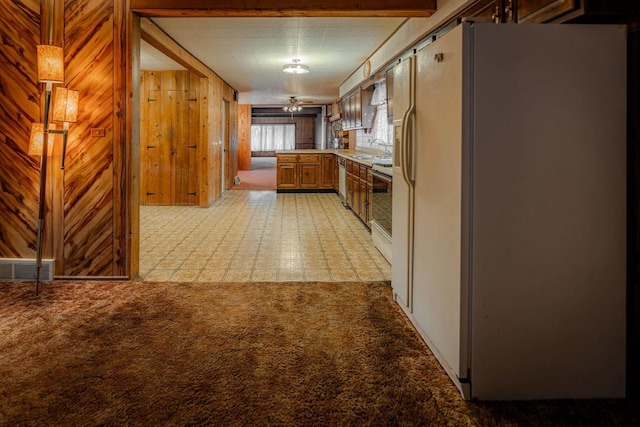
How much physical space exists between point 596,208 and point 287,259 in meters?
2.99

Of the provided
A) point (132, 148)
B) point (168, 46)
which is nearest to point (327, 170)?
point (168, 46)

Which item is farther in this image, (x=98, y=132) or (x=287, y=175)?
(x=287, y=175)

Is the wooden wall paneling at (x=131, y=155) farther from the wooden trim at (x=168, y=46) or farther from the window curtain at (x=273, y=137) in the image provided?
the window curtain at (x=273, y=137)

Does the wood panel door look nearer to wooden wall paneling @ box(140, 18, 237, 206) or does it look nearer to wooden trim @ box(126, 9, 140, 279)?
wooden wall paneling @ box(140, 18, 237, 206)

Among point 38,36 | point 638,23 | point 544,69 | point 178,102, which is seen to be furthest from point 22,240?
point 178,102

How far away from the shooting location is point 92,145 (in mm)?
3701

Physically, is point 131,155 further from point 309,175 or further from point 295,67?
point 309,175

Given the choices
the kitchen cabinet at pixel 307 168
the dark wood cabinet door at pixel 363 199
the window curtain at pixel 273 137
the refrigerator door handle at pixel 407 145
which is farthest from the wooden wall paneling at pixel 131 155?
the window curtain at pixel 273 137

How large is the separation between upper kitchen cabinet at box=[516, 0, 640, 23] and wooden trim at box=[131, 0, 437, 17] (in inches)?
66.7

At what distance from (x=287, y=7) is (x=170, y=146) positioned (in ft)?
16.5

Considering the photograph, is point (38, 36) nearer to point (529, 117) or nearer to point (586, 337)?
point (529, 117)

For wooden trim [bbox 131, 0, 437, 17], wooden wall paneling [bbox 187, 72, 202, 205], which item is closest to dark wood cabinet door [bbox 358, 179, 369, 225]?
wooden trim [bbox 131, 0, 437, 17]

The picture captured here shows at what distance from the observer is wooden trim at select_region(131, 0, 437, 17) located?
12.5ft

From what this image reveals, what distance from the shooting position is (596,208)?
1997 millimetres
